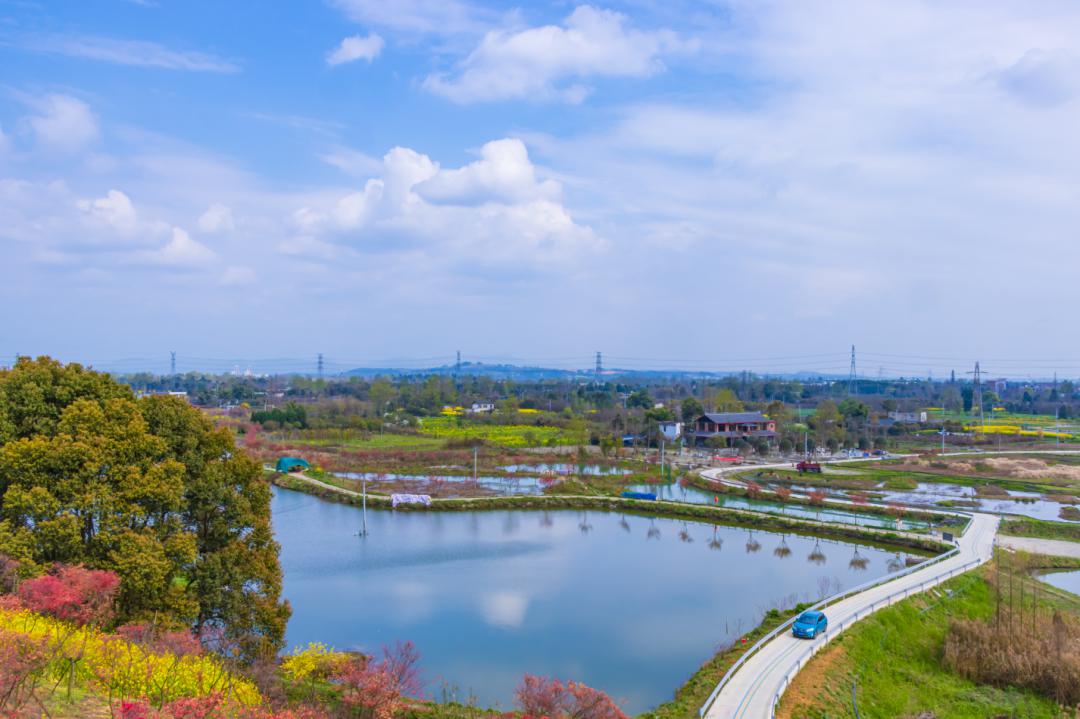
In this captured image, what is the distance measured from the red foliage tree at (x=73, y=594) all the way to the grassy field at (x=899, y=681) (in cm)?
1023

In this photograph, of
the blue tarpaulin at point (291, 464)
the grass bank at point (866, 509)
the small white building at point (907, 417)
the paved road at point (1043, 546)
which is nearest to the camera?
the paved road at point (1043, 546)

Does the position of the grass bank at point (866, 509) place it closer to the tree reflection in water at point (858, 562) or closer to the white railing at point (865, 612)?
the tree reflection in water at point (858, 562)

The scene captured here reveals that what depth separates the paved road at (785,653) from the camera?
1114cm

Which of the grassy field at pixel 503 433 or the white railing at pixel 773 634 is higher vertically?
the grassy field at pixel 503 433

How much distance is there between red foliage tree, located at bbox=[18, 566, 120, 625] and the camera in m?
9.87

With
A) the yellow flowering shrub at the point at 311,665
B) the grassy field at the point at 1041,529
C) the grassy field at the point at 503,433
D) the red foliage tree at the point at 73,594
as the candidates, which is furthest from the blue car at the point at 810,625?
the grassy field at the point at 503,433

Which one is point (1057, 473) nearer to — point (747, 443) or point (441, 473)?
point (747, 443)

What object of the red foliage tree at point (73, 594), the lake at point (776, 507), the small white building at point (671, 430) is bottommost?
the lake at point (776, 507)

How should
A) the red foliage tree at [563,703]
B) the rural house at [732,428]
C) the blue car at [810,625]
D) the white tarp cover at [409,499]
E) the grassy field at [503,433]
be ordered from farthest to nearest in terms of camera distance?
1. the rural house at [732,428]
2. the grassy field at [503,433]
3. the white tarp cover at [409,499]
4. the blue car at [810,625]
5. the red foliage tree at [563,703]

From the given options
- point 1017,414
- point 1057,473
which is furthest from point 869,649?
point 1017,414

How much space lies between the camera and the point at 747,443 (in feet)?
158

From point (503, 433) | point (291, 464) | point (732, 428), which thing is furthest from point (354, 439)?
point (732, 428)

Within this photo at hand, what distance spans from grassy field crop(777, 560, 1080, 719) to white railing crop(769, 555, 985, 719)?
13cm

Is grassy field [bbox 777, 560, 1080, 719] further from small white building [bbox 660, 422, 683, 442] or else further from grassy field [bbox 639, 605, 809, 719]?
small white building [bbox 660, 422, 683, 442]
